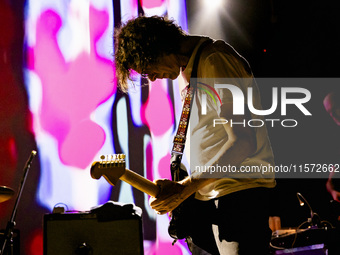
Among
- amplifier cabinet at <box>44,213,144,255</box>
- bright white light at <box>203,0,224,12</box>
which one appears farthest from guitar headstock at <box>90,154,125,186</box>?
bright white light at <box>203,0,224,12</box>

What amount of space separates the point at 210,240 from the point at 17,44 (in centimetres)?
225

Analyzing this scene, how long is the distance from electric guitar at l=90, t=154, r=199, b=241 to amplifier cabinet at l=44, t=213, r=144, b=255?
534mm

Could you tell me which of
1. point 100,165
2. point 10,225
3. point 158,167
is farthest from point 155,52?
point 158,167

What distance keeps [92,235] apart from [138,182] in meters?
0.77

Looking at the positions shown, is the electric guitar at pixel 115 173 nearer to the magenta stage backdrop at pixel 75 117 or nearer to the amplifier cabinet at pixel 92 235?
the amplifier cabinet at pixel 92 235

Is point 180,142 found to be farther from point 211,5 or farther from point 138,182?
point 211,5

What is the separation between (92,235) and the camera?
6.66ft

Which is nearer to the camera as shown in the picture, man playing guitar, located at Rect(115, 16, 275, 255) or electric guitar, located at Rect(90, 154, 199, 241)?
man playing guitar, located at Rect(115, 16, 275, 255)

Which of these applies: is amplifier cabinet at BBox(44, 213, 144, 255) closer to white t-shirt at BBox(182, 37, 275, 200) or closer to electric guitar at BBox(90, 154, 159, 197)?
electric guitar at BBox(90, 154, 159, 197)

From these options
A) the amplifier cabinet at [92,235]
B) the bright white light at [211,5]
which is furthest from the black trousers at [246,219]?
the bright white light at [211,5]

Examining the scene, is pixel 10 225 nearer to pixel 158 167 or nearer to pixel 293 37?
pixel 158 167

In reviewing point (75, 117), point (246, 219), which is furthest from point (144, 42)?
point (75, 117)

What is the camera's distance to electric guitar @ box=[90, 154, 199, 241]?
4.62 feet

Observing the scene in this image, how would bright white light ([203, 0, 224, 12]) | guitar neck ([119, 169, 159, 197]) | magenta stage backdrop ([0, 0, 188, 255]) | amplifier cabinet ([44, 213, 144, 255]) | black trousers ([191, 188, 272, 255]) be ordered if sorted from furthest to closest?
1. bright white light ([203, 0, 224, 12])
2. magenta stage backdrop ([0, 0, 188, 255])
3. amplifier cabinet ([44, 213, 144, 255])
4. guitar neck ([119, 169, 159, 197])
5. black trousers ([191, 188, 272, 255])
